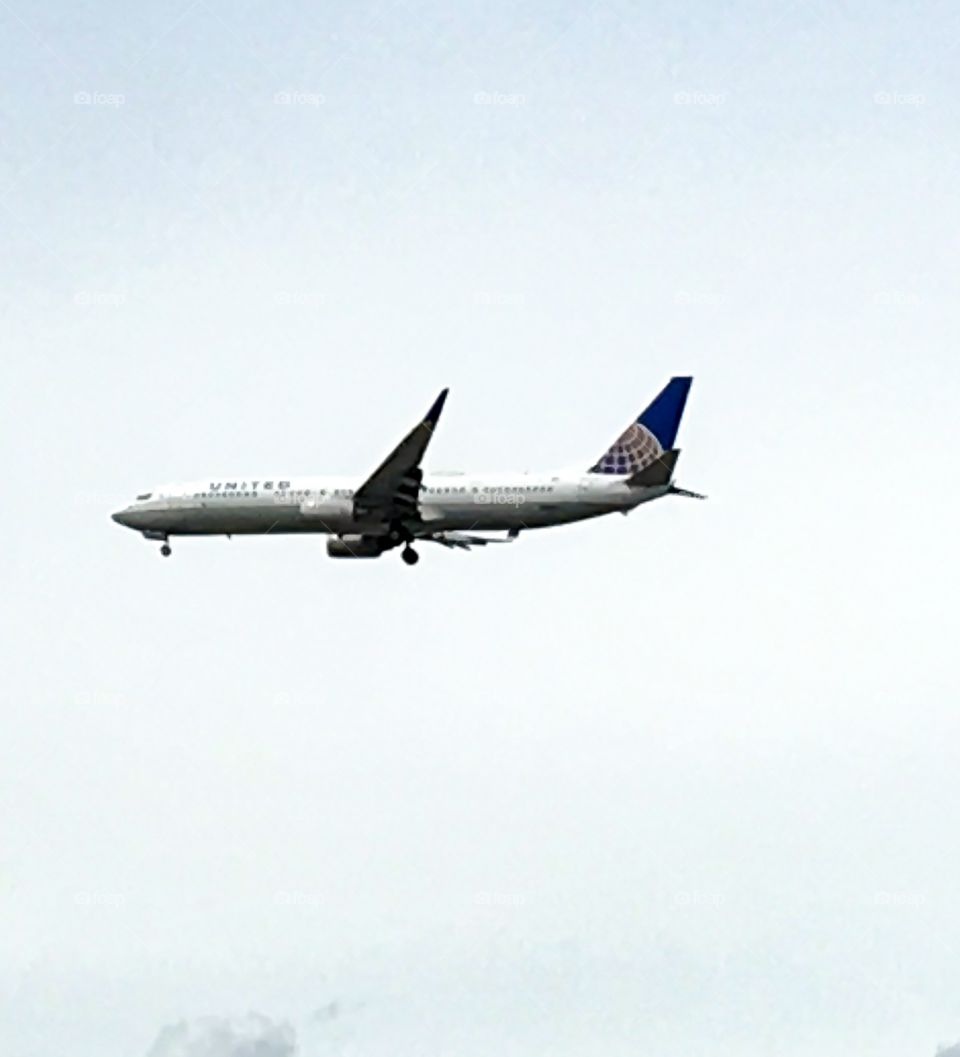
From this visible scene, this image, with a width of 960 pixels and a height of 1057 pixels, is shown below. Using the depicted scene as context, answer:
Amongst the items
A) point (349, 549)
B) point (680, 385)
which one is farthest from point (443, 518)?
point (680, 385)

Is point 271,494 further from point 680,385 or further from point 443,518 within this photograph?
point 680,385

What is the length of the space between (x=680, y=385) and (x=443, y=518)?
14.9 m

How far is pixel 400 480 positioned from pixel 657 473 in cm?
1310

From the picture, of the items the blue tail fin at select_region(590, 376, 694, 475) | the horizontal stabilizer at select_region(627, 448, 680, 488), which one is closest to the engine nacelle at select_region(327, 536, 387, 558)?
the blue tail fin at select_region(590, 376, 694, 475)

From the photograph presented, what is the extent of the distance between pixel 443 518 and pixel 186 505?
15.9 m

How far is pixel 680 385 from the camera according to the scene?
5012 inches

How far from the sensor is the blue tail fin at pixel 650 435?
122m

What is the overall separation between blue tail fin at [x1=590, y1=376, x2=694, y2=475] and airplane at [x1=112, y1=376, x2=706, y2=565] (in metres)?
0.05

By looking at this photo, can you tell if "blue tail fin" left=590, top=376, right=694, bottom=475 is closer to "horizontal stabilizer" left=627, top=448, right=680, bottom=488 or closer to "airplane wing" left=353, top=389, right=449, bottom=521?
"horizontal stabilizer" left=627, top=448, right=680, bottom=488

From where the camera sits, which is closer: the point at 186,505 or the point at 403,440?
the point at 403,440

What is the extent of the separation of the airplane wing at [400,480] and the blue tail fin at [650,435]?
9227 millimetres

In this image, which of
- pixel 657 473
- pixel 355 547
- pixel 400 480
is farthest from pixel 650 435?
pixel 355 547

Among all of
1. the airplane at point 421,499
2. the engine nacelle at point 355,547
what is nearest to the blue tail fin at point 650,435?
the airplane at point 421,499

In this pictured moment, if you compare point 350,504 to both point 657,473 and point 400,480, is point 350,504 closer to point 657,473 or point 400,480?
point 400,480
